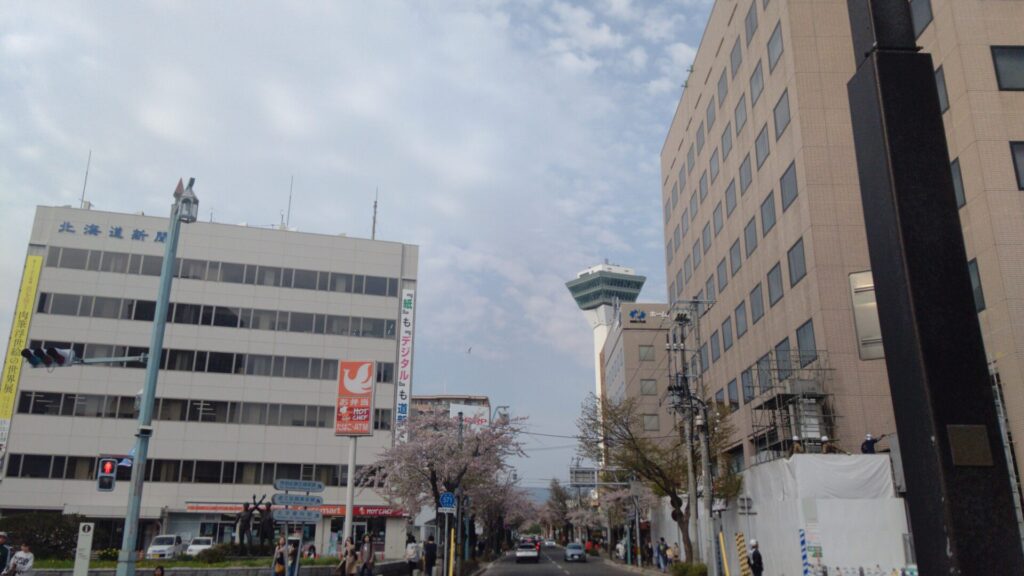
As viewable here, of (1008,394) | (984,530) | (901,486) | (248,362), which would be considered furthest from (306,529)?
(984,530)

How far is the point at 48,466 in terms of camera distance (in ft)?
169

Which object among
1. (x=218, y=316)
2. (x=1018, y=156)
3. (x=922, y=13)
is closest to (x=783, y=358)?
(x=1018, y=156)

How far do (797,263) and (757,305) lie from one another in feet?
19.8

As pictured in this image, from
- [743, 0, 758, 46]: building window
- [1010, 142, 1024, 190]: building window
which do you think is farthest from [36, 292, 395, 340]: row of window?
[1010, 142, 1024, 190]: building window

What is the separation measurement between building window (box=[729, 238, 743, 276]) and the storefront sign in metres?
28.9

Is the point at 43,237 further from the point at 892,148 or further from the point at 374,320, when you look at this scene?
the point at 892,148

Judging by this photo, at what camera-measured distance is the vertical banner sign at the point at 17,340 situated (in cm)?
5141

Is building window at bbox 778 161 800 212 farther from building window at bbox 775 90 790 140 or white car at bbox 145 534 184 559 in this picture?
white car at bbox 145 534 184 559

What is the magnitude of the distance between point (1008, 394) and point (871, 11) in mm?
23497

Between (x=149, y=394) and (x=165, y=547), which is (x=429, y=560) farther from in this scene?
(x=165, y=547)

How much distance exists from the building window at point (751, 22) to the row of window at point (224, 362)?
3587 centimetres

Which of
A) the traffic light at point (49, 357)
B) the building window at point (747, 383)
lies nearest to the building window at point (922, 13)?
the building window at point (747, 383)

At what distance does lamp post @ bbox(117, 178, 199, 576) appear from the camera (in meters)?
15.8

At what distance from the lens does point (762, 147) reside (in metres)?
38.7
